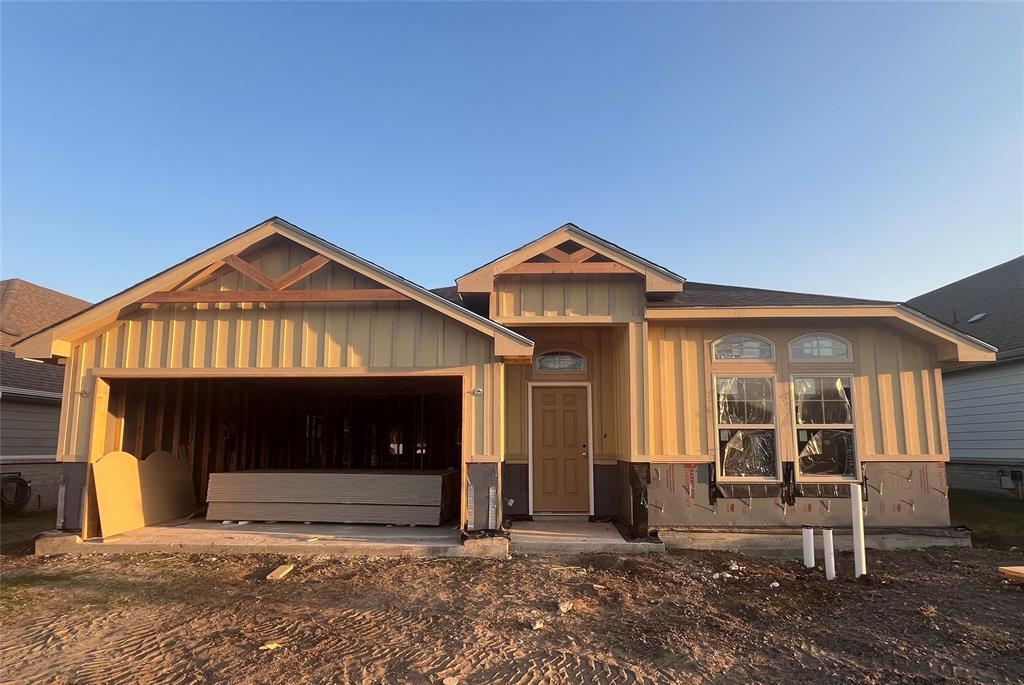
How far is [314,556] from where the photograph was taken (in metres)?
7.52

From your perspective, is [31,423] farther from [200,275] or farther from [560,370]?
[560,370]

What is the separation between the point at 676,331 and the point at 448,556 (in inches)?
180

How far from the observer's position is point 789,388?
8609 mm

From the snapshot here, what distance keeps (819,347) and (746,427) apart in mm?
1649

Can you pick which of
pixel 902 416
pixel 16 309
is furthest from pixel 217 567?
pixel 16 309

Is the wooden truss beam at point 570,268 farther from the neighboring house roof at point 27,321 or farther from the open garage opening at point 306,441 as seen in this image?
the neighboring house roof at point 27,321

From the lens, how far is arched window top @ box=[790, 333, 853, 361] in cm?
870

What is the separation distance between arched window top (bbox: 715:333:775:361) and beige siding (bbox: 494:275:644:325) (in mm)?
1368

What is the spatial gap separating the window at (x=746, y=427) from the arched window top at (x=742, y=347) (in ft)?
1.17

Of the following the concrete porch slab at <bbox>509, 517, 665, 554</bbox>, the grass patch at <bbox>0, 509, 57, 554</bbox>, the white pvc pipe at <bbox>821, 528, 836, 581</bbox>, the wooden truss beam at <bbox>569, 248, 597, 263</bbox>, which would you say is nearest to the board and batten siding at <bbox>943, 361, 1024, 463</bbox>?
the white pvc pipe at <bbox>821, 528, 836, 581</bbox>

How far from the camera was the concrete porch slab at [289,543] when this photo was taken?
7457mm

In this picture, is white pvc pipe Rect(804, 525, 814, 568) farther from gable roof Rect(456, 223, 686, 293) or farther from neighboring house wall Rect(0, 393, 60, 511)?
neighboring house wall Rect(0, 393, 60, 511)

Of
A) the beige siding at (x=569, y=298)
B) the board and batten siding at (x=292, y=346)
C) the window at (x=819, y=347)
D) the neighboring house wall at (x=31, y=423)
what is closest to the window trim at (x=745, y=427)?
the window at (x=819, y=347)

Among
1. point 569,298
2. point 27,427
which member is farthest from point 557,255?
point 27,427
